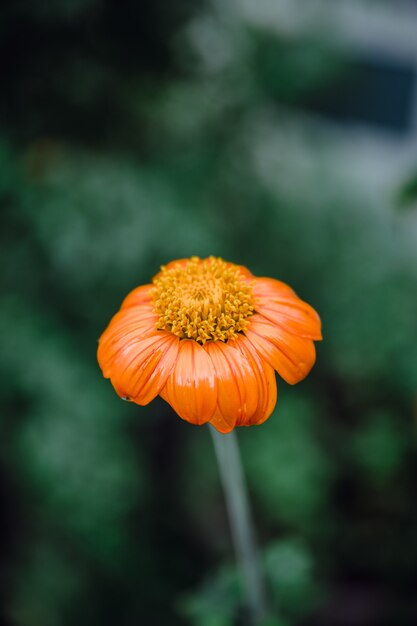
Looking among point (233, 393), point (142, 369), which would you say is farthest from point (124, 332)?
point (233, 393)

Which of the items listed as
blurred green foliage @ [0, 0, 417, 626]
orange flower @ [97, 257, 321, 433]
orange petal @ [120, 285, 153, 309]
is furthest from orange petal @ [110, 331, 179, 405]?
blurred green foliage @ [0, 0, 417, 626]

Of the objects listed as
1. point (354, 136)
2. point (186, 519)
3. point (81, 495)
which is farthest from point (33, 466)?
point (354, 136)

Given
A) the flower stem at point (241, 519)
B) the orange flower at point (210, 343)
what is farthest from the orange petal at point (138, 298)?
the flower stem at point (241, 519)

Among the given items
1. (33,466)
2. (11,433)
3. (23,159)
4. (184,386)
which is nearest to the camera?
(184,386)

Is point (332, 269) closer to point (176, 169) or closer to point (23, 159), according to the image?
point (176, 169)

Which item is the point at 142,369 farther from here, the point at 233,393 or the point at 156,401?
the point at 156,401

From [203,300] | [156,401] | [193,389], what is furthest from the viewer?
[156,401]

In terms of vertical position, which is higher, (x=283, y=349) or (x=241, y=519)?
(x=283, y=349)
